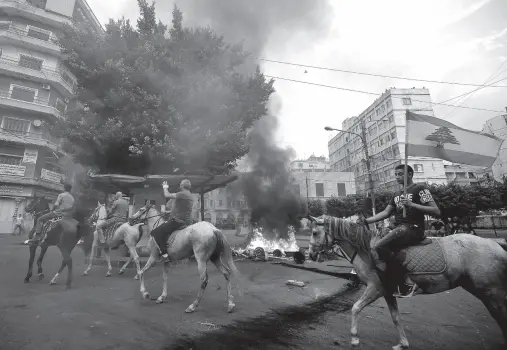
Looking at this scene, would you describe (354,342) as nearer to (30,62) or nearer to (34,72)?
(34,72)

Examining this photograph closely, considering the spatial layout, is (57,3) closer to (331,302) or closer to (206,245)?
(206,245)

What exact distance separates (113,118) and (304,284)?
39.5ft

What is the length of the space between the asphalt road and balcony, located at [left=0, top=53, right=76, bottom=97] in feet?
98.5

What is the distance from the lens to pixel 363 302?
12.1 feet

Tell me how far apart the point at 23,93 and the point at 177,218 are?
33924mm

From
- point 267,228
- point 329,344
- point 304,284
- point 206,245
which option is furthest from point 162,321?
point 267,228

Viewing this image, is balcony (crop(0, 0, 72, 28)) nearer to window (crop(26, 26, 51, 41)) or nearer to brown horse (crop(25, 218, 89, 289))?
window (crop(26, 26, 51, 41))

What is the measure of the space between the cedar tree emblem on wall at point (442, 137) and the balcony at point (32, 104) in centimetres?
3437

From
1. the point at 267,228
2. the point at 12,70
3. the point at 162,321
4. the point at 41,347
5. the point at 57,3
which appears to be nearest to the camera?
the point at 41,347

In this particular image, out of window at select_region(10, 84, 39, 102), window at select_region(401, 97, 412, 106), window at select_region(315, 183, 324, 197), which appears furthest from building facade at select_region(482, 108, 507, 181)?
window at select_region(10, 84, 39, 102)

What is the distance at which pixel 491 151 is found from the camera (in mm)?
4914

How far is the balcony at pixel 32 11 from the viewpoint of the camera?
27.2 m

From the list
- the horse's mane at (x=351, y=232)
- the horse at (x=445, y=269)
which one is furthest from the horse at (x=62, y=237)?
the horse at (x=445, y=269)

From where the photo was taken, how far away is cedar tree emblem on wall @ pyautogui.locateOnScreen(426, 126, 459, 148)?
4.87 m
